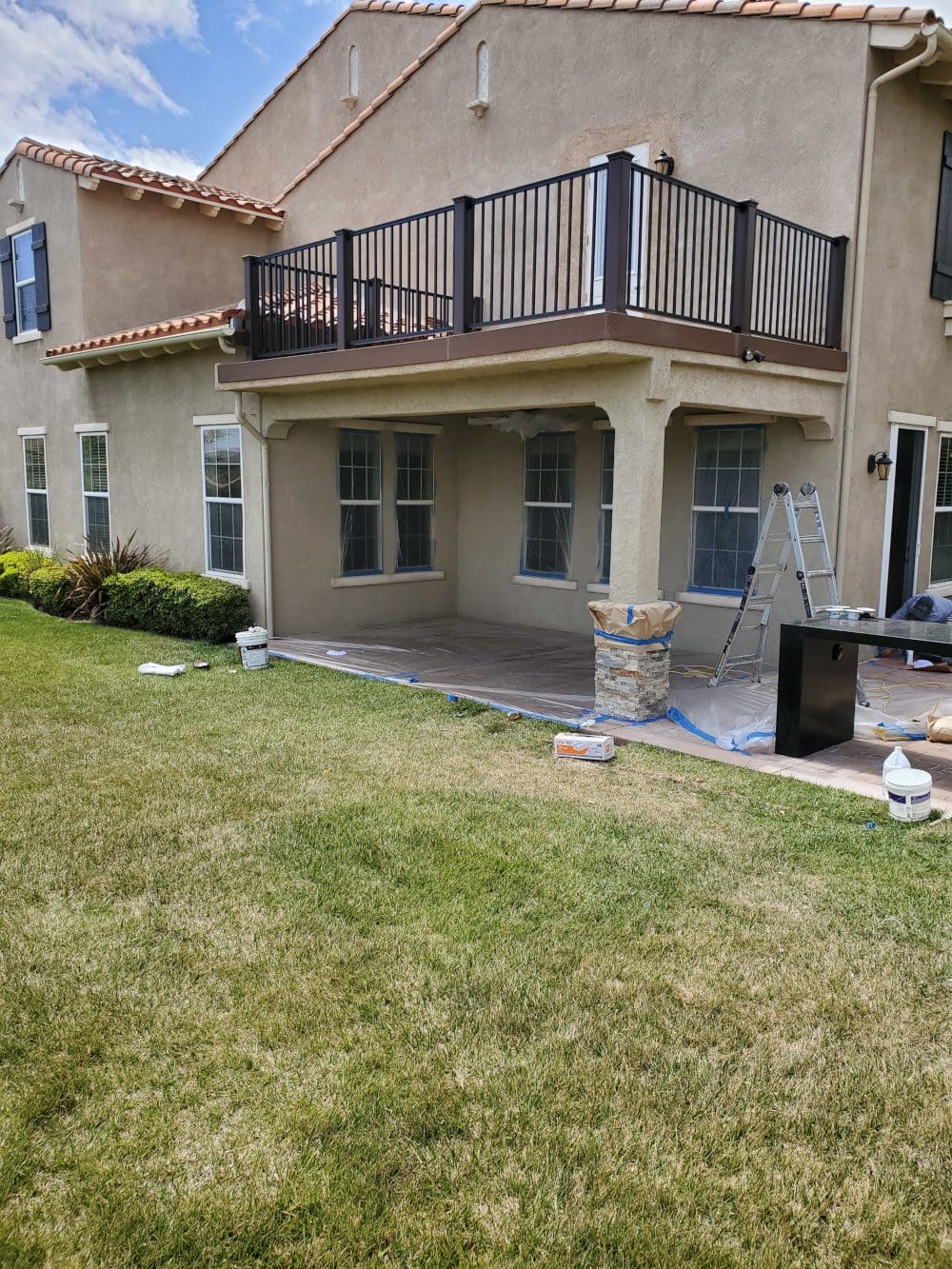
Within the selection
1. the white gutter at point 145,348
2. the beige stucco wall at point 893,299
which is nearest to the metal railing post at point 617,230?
the beige stucco wall at point 893,299

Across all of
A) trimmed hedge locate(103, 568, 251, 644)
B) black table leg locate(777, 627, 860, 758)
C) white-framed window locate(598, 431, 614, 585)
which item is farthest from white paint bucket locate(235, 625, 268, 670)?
black table leg locate(777, 627, 860, 758)

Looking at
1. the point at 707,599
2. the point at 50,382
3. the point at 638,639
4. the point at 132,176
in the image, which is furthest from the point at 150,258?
the point at 638,639

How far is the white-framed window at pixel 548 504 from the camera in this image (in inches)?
462

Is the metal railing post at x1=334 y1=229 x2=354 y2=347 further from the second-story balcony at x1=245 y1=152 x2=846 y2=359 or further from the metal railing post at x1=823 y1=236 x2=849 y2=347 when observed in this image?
the metal railing post at x1=823 y1=236 x2=849 y2=347

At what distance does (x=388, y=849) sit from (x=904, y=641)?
3.46 meters

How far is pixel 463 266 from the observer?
769 centimetres

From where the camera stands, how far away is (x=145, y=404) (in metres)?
12.7

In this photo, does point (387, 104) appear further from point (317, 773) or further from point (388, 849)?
point (388, 849)

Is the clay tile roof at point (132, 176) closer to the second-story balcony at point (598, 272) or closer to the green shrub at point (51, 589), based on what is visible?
the second-story balcony at point (598, 272)

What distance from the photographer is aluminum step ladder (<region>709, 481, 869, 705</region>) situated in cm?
823

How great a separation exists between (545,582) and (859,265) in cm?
496

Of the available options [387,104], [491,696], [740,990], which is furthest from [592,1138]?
[387,104]

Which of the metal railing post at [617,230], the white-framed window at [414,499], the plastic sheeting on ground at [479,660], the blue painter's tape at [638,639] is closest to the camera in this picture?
the metal railing post at [617,230]

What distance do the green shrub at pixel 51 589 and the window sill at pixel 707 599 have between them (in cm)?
797
